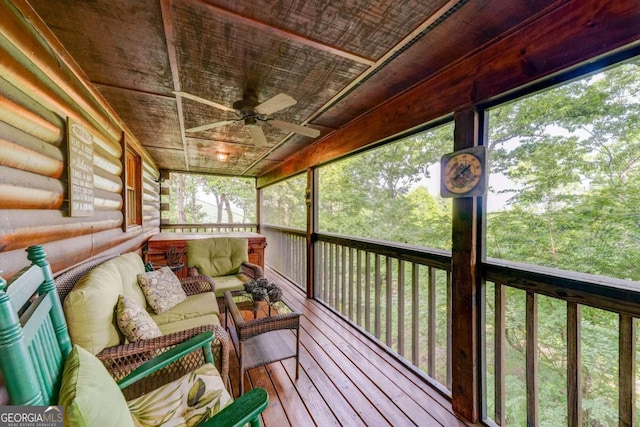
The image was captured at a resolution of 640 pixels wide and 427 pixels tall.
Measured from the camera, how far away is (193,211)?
13.5 metres

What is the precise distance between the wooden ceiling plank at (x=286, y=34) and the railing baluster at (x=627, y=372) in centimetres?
206

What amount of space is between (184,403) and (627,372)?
2101mm

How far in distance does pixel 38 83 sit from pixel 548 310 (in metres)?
5.60

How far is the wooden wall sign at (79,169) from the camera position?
182 cm

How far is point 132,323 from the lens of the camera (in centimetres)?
157

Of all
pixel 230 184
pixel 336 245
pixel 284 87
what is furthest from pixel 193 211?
pixel 284 87

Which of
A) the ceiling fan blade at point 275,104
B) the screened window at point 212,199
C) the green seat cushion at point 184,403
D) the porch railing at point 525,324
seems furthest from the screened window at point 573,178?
the screened window at point 212,199

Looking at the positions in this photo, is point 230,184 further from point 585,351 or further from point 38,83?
point 585,351

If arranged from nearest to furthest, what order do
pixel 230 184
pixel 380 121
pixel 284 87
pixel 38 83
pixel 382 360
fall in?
pixel 38 83, pixel 284 87, pixel 382 360, pixel 380 121, pixel 230 184

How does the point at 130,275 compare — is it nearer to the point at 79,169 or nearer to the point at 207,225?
the point at 79,169

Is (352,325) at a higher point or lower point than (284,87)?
lower

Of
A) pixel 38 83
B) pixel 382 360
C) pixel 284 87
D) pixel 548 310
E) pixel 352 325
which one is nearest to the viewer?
pixel 38 83

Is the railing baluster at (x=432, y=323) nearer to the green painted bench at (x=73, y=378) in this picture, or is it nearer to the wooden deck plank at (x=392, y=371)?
the wooden deck plank at (x=392, y=371)

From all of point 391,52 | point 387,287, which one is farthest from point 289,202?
point 391,52
